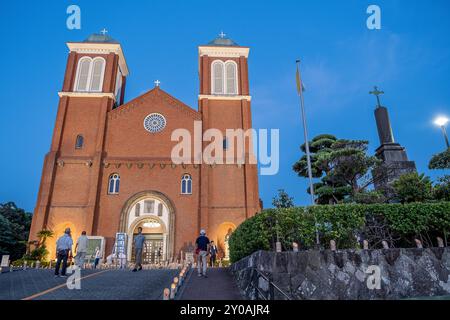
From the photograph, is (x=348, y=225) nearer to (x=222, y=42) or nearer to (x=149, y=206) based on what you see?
(x=149, y=206)

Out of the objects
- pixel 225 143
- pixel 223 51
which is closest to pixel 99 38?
pixel 223 51

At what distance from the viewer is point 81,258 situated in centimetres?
1158

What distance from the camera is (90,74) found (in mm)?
27750

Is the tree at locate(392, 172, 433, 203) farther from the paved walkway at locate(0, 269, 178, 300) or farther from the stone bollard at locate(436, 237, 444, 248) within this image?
the paved walkway at locate(0, 269, 178, 300)

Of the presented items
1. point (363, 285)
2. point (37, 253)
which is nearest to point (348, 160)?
point (363, 285)

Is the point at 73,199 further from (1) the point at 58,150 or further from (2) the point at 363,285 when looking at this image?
(2) the point at 363,285

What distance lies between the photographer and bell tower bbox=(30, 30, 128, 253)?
886 inches

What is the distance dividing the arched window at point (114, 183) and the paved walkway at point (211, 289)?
14350mm

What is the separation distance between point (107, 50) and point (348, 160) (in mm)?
23590

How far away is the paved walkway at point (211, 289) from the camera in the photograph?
8.18m

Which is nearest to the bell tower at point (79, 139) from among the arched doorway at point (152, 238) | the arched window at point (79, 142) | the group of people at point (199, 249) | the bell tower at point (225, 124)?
the arched window at point (79, 142)

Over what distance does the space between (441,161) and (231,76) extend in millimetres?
19031

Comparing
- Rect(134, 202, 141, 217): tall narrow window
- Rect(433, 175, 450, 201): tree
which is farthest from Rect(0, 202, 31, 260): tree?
Rect(433, 175, 450, 201): tree

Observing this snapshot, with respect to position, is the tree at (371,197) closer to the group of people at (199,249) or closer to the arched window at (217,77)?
the group of people at (199,249)
